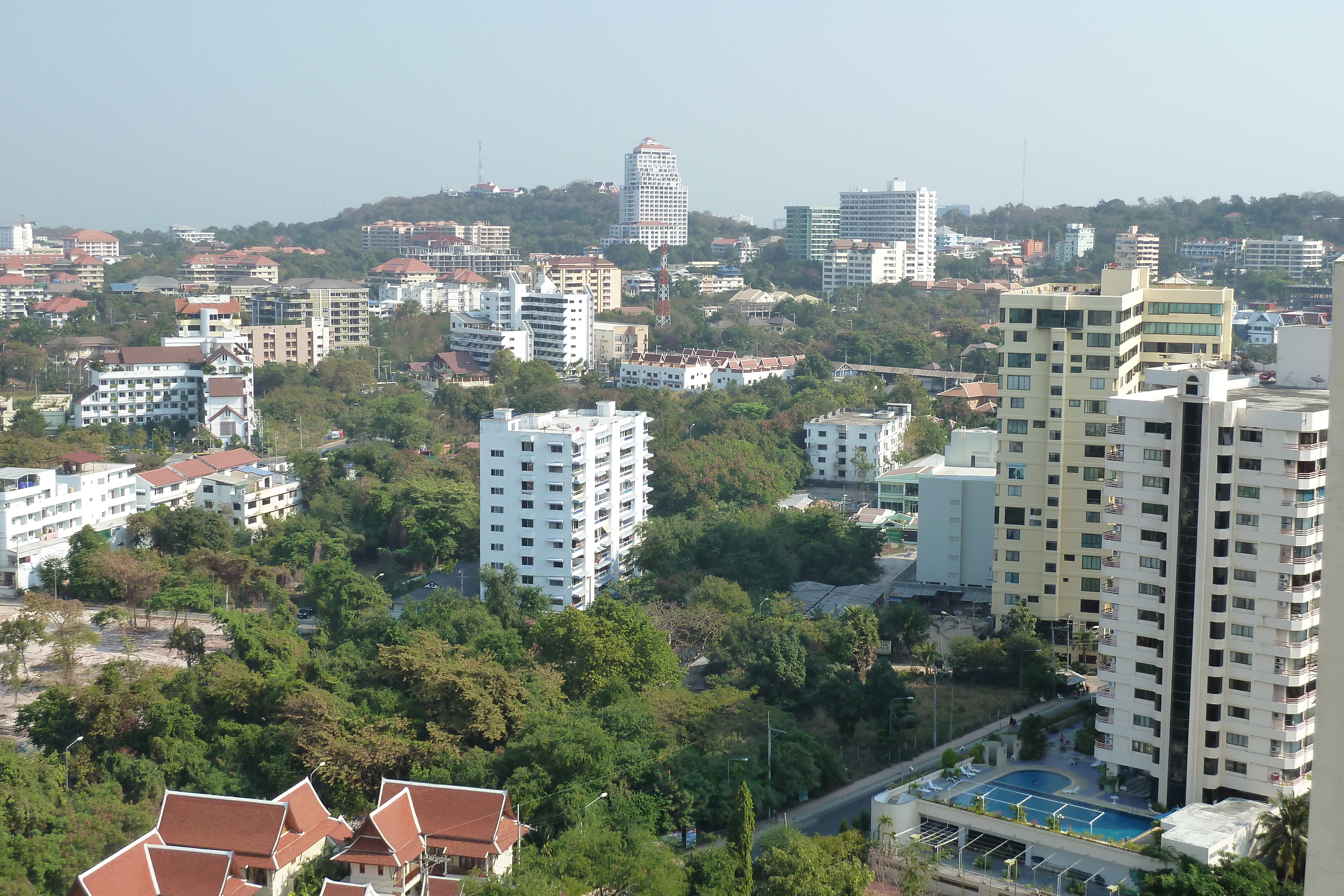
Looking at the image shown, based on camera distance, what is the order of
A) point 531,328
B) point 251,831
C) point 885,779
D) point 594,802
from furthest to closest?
point 531,328 < point 885,779 < point 594,802 < point 251,831

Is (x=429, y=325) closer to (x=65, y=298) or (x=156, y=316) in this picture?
(x=156, y=316)

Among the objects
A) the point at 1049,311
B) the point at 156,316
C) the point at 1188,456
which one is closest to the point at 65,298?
the point at 156,316

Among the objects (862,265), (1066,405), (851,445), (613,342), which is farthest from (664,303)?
(1066,405)

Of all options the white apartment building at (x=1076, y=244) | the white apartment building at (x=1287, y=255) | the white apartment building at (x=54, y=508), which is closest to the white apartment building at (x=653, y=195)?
the white apartment building at (x=1076, y=244)

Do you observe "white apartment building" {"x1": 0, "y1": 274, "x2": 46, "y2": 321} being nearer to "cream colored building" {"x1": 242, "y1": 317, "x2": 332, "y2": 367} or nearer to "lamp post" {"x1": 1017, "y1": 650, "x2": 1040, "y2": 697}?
"cream colored building" {"x1": 242, "y1": 317, "x2": 332, "y2": 367}

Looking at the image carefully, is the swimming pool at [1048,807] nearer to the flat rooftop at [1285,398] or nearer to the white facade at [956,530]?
the flat rooftop at [1285,398]

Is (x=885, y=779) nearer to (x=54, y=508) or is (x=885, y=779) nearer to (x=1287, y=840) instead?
(x=1287, y=840)
